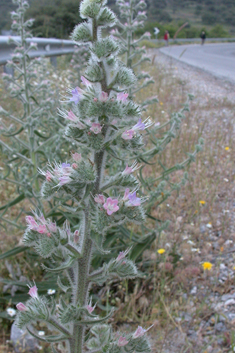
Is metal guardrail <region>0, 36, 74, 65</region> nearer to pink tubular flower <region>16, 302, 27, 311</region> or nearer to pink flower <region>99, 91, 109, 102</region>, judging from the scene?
pink flower <region>99, 91, 109, 102</region>

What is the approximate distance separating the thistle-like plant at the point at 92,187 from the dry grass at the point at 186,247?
2.53ft

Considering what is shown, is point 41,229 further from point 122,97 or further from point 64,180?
point 122,97

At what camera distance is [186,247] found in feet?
9.05

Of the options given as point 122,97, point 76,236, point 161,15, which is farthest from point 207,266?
point 161,15

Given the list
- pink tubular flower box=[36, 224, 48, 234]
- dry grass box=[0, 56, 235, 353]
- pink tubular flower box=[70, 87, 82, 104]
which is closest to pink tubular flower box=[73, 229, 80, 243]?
pink tubular flower box=[36, 224, 48, 234]

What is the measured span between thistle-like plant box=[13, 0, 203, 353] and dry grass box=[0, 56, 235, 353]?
772 millimetres

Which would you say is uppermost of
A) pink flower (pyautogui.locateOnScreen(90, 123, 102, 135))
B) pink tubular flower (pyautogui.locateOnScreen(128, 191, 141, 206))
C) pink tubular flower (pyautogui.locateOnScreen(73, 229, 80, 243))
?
pink flower (pyautogui.locateOnScreen(90, 123, 102, 135))

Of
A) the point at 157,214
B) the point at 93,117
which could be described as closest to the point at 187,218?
the point at 157,214

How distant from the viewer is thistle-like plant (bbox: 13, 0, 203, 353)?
123cm

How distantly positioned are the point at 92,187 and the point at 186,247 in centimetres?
173

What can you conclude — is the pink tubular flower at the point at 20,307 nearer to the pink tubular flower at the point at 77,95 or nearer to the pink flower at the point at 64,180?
the pink flower at the point at 64,180

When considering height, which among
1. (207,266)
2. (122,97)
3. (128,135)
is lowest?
(207,266)

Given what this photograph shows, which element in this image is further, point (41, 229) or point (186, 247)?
point (186, 247)

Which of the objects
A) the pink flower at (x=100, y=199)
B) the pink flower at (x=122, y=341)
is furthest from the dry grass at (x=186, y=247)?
the pink flower at (x=100, y=199)
